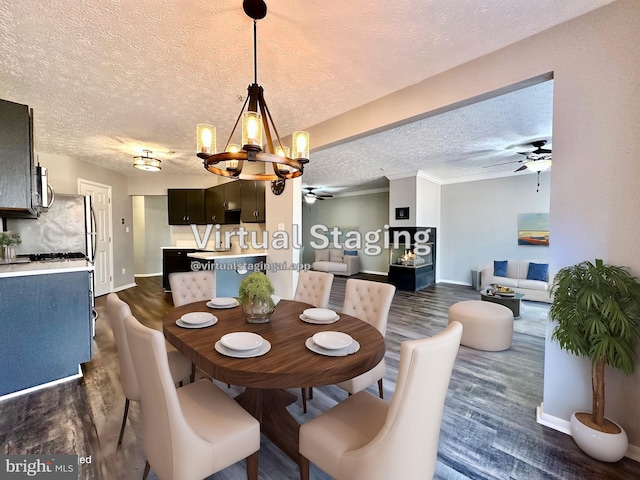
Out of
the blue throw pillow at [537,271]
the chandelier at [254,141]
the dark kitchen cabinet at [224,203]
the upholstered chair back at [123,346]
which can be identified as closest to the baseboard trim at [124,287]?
the dark kitchen cabinet at [224,203]

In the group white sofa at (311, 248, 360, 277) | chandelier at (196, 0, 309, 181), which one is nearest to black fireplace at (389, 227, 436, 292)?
white sofa at (311, 248, 360, 277)

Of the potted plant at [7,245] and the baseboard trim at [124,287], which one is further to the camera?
the baseboard trim at [124,287]

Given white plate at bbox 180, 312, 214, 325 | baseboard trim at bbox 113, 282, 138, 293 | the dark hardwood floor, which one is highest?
white plate at bbox 180, 312, 214, 325

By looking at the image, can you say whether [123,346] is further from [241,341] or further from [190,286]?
[190,286]

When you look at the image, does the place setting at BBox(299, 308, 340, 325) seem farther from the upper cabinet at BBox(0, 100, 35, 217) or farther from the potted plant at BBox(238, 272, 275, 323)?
the upper cabinet at BBox(0, 100, 35, 217)

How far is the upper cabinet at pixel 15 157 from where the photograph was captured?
2182 millimetres

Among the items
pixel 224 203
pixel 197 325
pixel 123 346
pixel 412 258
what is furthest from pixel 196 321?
pixel 412 258

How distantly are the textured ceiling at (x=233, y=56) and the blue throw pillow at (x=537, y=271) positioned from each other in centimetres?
302

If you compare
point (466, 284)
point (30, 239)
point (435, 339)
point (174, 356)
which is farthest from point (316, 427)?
point (466, 284)

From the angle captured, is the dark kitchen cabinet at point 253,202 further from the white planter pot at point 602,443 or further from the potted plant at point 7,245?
the white planter pot at point 602,443

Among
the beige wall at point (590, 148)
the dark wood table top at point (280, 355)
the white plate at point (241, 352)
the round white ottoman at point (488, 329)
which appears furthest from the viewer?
the round white ottoman at point (488, 329)

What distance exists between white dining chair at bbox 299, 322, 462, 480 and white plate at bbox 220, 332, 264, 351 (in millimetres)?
457

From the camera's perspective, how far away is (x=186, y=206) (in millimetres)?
6285

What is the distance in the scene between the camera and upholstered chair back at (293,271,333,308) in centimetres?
252
